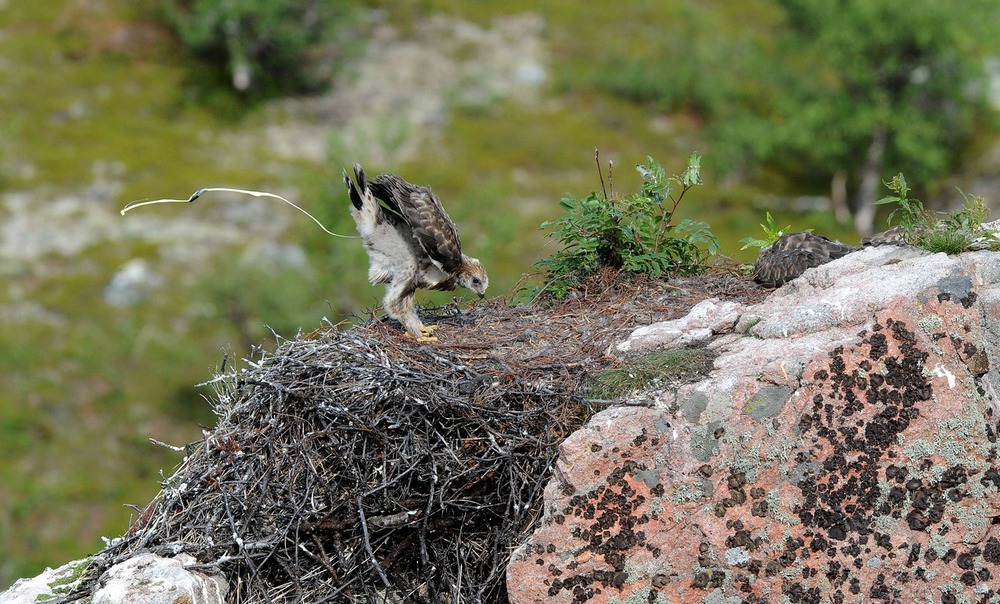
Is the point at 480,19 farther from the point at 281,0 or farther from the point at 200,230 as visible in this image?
the point at 200,230

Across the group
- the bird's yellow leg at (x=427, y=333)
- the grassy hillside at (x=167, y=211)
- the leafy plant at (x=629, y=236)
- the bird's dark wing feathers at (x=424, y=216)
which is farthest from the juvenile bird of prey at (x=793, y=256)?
the grassy hillside at (x=167, y=211)

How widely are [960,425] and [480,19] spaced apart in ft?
163

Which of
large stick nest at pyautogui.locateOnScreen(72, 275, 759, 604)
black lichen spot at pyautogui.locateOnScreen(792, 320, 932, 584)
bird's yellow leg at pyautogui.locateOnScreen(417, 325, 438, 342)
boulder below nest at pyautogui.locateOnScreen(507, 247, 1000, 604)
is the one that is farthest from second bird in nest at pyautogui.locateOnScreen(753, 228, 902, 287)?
bird's yellow leg at pyautogui.locateOnScreen(417, 325, 438, 342)

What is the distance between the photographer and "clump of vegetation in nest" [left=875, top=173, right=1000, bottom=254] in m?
5.89

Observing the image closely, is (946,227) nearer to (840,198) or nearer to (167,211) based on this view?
(167,211)

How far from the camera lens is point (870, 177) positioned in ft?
149

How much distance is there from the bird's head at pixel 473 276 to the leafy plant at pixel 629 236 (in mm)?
468

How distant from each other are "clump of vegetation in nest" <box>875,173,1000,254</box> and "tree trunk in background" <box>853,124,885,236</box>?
39.5 metres

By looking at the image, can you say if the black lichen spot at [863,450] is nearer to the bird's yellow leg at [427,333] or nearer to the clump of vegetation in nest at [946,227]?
the clump of vegetation in nest at [946,227]

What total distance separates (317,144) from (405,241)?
37.9 m

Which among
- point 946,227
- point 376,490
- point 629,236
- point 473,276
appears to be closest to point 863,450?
point 946,227

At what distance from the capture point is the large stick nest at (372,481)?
5.68m

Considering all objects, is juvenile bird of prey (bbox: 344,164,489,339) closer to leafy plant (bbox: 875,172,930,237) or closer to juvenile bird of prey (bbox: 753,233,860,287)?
juvenile bird of prey (bbox: 753,233,860,287)

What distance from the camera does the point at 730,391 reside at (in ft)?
18.0
